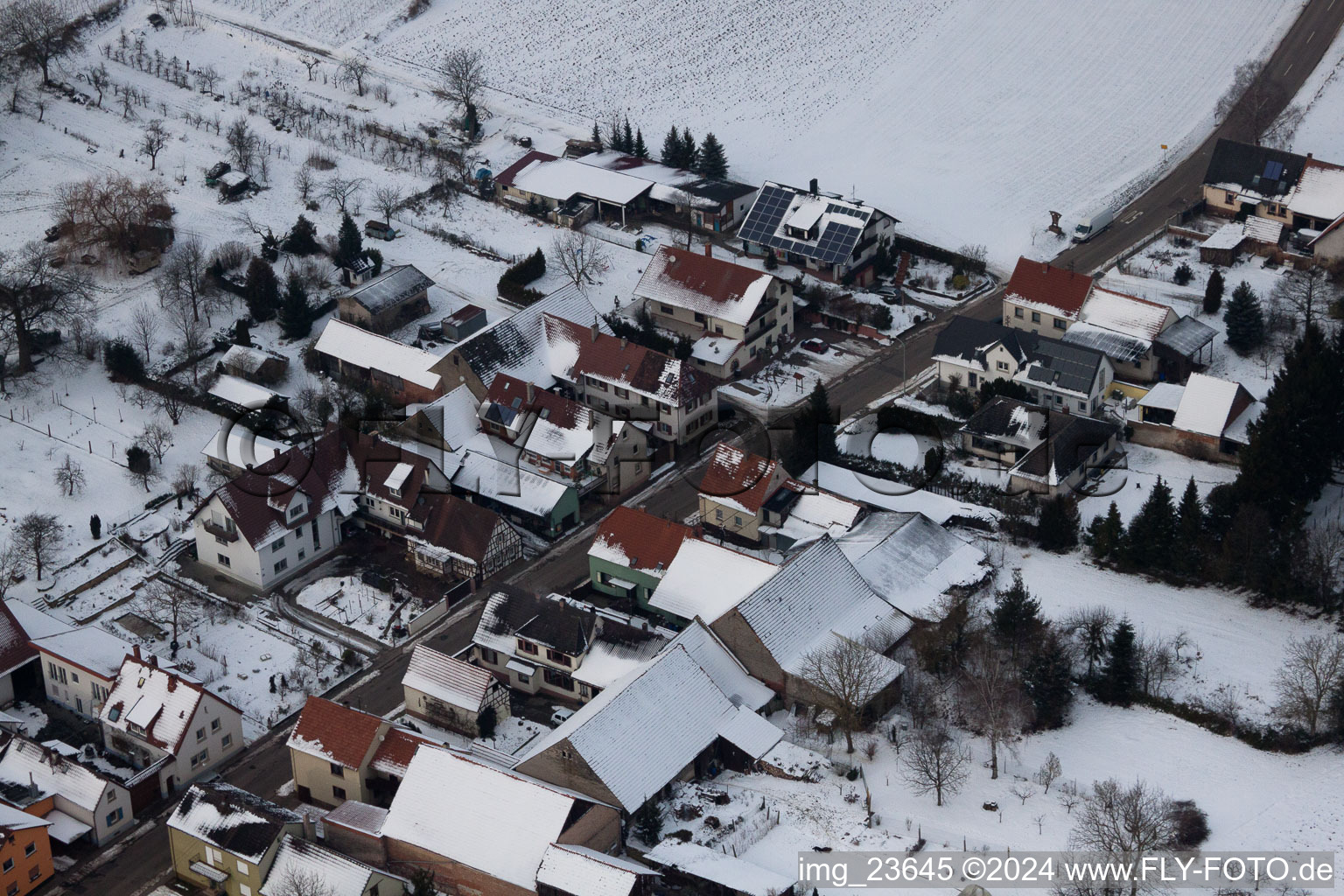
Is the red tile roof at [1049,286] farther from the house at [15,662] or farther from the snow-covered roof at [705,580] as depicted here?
the house at [15,662]

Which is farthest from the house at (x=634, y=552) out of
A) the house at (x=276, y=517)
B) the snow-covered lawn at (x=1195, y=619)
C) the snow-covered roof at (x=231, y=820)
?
the snow-covered roof at (x=231, y=820)

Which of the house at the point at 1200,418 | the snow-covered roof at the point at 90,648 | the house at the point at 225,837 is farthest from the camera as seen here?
the house at the point at 1200,418

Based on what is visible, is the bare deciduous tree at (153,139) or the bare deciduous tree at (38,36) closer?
the bare deciduous tree at (153,139)

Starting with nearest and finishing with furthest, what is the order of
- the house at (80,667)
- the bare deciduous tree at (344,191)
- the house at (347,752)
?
the house at (347,752), the house at (80,667), the bare deciduous tree at (344,191)

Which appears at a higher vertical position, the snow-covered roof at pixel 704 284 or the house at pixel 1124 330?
the house at pixel 1124 330

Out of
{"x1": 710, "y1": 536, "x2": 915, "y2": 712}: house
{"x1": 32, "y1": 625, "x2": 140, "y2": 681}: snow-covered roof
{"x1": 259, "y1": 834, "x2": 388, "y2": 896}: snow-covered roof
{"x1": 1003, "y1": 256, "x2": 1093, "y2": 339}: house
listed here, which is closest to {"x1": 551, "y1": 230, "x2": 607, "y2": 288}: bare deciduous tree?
{"x1": 1003, "y1": 256, "x2": 1093, "y2": 339}: house

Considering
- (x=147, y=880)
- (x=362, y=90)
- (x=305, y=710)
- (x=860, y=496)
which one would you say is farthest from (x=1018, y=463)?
(x=362, y=90)
